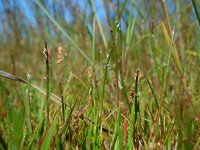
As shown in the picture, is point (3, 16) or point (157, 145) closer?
point (157, 145)

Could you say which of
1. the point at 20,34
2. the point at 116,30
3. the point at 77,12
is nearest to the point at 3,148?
the point at 116,30

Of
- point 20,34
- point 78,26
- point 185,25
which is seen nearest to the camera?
point 185,25

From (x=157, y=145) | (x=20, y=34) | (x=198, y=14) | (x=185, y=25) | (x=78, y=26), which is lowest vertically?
(x=157, y=145)

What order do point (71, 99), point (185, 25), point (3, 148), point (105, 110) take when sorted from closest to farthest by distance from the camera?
1. point (3, 148)
2. point (105, 110)
3. point (71, 99)
4. point (185, 25)

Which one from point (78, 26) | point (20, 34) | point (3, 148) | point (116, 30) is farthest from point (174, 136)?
point (20, 34)

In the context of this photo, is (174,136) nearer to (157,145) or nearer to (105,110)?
(157,145)

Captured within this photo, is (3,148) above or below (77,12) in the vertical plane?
below

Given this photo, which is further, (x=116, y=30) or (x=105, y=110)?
(x=105, y=110)

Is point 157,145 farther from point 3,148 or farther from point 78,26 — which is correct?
point 78,26

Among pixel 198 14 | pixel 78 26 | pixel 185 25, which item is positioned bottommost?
pixel 198 14
